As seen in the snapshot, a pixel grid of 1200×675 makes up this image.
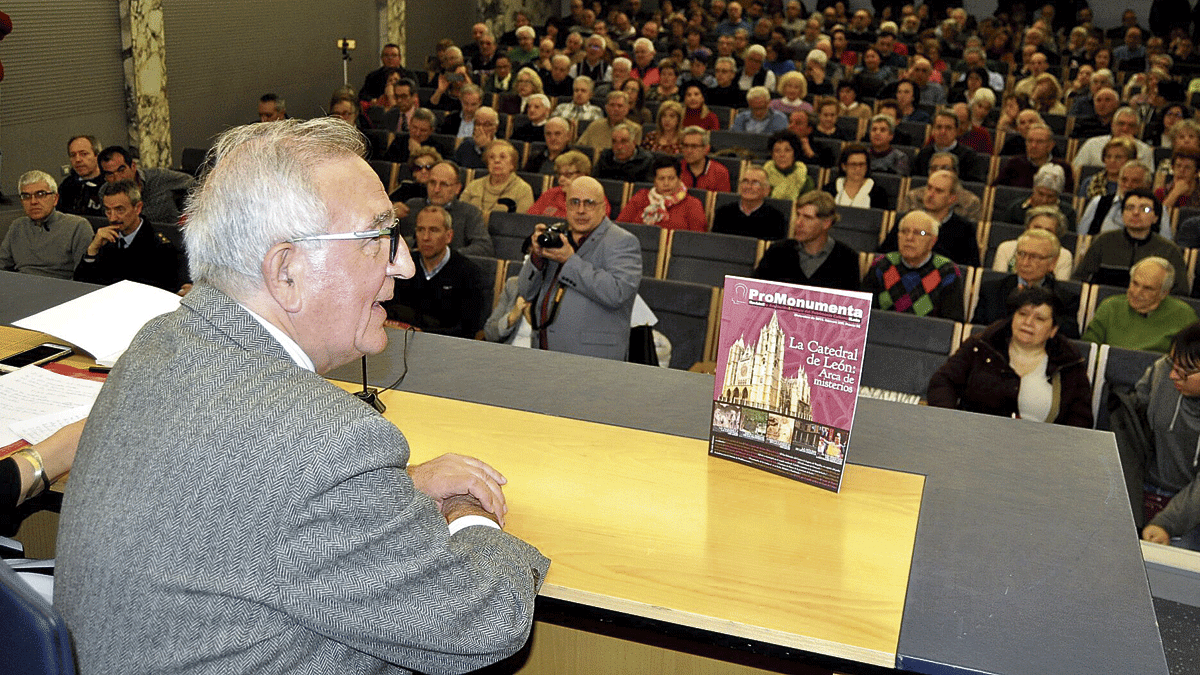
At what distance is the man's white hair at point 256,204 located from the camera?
1.20 metres

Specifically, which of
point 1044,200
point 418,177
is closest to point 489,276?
point 418,177

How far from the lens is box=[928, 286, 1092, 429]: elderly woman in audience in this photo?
11.2 feet

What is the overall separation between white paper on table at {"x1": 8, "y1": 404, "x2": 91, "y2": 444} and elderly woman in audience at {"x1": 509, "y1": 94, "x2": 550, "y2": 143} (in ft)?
20.6

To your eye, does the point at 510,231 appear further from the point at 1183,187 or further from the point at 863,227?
the point at 1183,187

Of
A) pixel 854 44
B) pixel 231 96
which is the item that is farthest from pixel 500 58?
pixel 854 44

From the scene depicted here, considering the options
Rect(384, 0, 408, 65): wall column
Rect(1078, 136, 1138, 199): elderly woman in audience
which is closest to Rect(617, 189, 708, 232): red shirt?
Rect(1078, 136, 1138, 199): elderly woman in audience

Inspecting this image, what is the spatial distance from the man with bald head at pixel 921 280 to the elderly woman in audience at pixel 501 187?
2.41 m

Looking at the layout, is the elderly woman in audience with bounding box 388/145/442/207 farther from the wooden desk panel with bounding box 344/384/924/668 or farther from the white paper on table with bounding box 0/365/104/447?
the wooden desk panel with bounding box 344/384/924/668

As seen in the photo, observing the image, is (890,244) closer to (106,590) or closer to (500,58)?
(106,590)

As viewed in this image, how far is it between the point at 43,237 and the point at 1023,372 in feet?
14.9

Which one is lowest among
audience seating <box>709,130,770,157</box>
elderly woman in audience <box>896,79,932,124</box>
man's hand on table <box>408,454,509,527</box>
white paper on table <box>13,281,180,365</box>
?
man's hand on table <box>408,454,509,527</box>

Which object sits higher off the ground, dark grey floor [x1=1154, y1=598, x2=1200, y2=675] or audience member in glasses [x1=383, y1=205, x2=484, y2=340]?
audience member in glasses [x1=383, y1=205, x2=484, y2=340]

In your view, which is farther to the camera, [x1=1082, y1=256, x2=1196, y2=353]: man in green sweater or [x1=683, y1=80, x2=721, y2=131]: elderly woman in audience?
[x1=683, y1=80, x2=721, y2=131]: elderly woman in audience

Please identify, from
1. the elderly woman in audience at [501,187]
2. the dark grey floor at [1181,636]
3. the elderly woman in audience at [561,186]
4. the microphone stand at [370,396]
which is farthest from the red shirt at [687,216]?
the microphone stand at [370,396]
